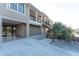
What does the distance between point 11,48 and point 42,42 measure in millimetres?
1023

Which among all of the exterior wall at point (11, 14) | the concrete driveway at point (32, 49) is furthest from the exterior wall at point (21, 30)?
the concrete driveway at point (32, 49)

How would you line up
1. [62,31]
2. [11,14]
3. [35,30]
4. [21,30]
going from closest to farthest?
[62,31]
[35,30]
[21,30]
[11,14]

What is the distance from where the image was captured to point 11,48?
14.0 ft

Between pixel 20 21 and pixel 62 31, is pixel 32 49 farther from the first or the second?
pixel 20 21

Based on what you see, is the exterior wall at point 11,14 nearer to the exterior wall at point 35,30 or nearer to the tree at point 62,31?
the exterior wall at point 35,30

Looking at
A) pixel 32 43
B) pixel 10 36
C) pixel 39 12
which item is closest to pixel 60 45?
pixel 32 43

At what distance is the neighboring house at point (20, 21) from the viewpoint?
188 inches

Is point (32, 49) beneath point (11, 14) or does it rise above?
beneath

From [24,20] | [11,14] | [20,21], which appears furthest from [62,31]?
[11,14]

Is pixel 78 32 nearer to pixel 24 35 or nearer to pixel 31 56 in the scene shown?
pixel 31 56

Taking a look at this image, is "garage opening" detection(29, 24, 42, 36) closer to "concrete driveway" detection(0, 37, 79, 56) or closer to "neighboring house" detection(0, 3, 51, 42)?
"neighboring house" detection(0, 3, 51, 42)

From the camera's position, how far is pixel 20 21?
5.74 meters

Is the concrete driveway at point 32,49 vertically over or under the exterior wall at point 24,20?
under

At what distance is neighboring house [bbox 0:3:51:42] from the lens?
476cm
